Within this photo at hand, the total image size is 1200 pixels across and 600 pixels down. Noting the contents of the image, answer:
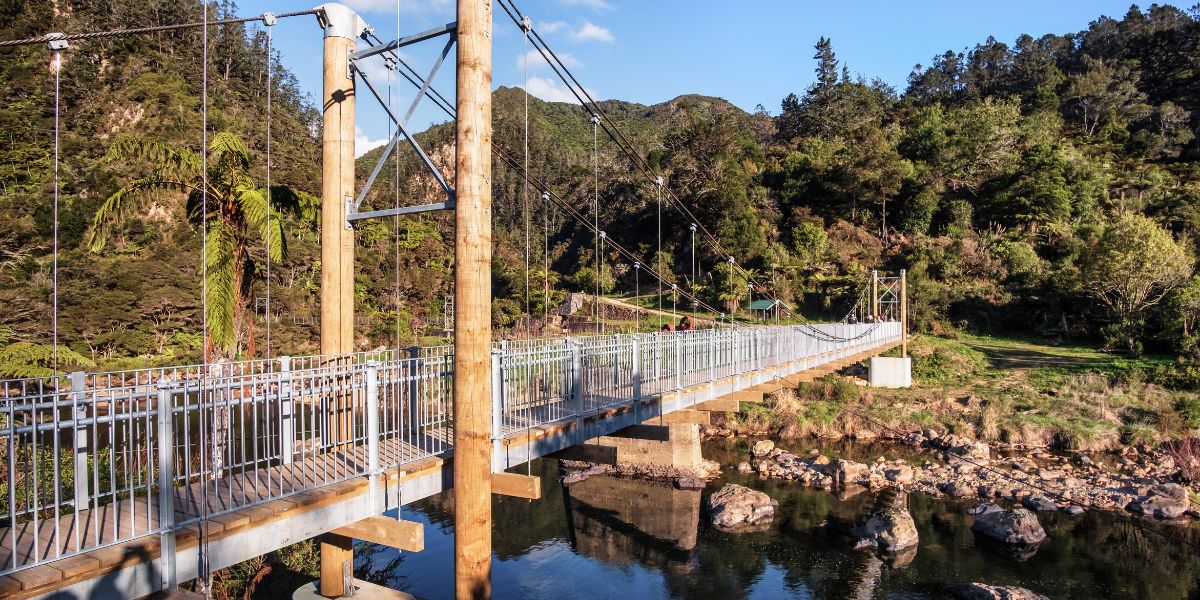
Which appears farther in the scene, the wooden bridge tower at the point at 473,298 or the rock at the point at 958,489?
the rock at the point at 958,489

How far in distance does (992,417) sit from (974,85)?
235 feet

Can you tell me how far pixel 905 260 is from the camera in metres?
40.2

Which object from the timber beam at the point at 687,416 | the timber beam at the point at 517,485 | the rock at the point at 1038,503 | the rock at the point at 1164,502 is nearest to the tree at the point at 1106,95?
the rock at the point at 1164,502

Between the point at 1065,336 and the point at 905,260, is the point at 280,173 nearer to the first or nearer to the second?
the point at 905,260

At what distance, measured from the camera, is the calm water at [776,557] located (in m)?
11.4

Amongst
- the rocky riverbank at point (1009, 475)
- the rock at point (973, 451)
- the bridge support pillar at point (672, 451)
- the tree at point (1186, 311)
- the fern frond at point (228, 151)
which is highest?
the fern frond at point (228, 151)

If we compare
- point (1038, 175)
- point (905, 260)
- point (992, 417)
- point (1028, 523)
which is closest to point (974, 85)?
point (1038, 175)

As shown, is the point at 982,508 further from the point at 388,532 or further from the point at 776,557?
the point at 388,532

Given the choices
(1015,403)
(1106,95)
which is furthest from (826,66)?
(1015,403)

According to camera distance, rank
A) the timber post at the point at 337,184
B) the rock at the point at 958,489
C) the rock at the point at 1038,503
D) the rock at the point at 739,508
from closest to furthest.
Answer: the timber post at the point at 337,184 → the rock at the point at 739,508 → the rock at the point at 1038,503 → the rock at the point at 958,489

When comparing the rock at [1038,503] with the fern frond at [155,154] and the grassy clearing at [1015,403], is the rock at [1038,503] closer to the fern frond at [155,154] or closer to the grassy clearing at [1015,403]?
the grassy clearing at [1015,403]

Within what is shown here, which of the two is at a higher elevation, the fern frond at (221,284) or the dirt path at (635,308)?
the fern frond at (221,284)

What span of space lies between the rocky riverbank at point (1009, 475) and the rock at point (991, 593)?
5268 millimetres

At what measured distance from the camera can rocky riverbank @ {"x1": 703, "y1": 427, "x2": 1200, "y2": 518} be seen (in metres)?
14.9
